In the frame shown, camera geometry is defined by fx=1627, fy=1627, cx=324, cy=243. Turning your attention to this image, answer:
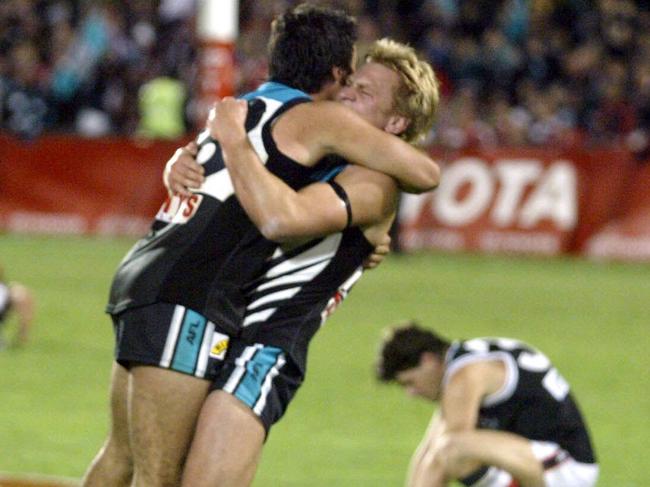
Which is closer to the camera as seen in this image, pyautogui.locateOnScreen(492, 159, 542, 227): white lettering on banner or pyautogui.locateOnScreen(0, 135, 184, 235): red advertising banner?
pyautogui.locateOnScreen(492, 159, 542, 227): white lettering on banner

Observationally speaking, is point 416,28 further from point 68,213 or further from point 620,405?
point 620,405

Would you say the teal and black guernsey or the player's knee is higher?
the teal and black guernsey

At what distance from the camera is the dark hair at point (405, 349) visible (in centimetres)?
703

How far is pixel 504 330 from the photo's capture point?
13469 mm

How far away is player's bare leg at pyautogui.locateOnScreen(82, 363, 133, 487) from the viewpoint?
5473 mm

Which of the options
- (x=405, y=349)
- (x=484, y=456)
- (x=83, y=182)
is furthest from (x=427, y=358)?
(x=83, y=182)

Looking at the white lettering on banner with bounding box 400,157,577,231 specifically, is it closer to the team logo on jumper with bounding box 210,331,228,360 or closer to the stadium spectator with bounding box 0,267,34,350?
the stadium spectator with bounding box 0,267,34,350

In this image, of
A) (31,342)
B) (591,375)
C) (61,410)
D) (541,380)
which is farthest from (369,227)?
(31,342)

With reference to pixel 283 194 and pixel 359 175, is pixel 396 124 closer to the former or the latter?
pixel 359 175

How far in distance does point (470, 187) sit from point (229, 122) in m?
14.5

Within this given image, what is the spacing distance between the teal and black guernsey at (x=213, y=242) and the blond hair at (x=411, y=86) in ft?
1.13

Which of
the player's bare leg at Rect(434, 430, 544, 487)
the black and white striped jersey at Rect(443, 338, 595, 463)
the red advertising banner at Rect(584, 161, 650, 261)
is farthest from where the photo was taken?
the red advertising banner at Rect(584, 161, 650, 261)

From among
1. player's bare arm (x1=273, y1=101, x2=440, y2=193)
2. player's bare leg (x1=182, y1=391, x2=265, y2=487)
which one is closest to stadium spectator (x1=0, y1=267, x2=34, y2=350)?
player's bare leg (x1=182, y1=391, x2=265, y2=487)

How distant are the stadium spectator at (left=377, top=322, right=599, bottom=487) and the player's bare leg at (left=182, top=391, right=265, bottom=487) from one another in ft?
5.52
